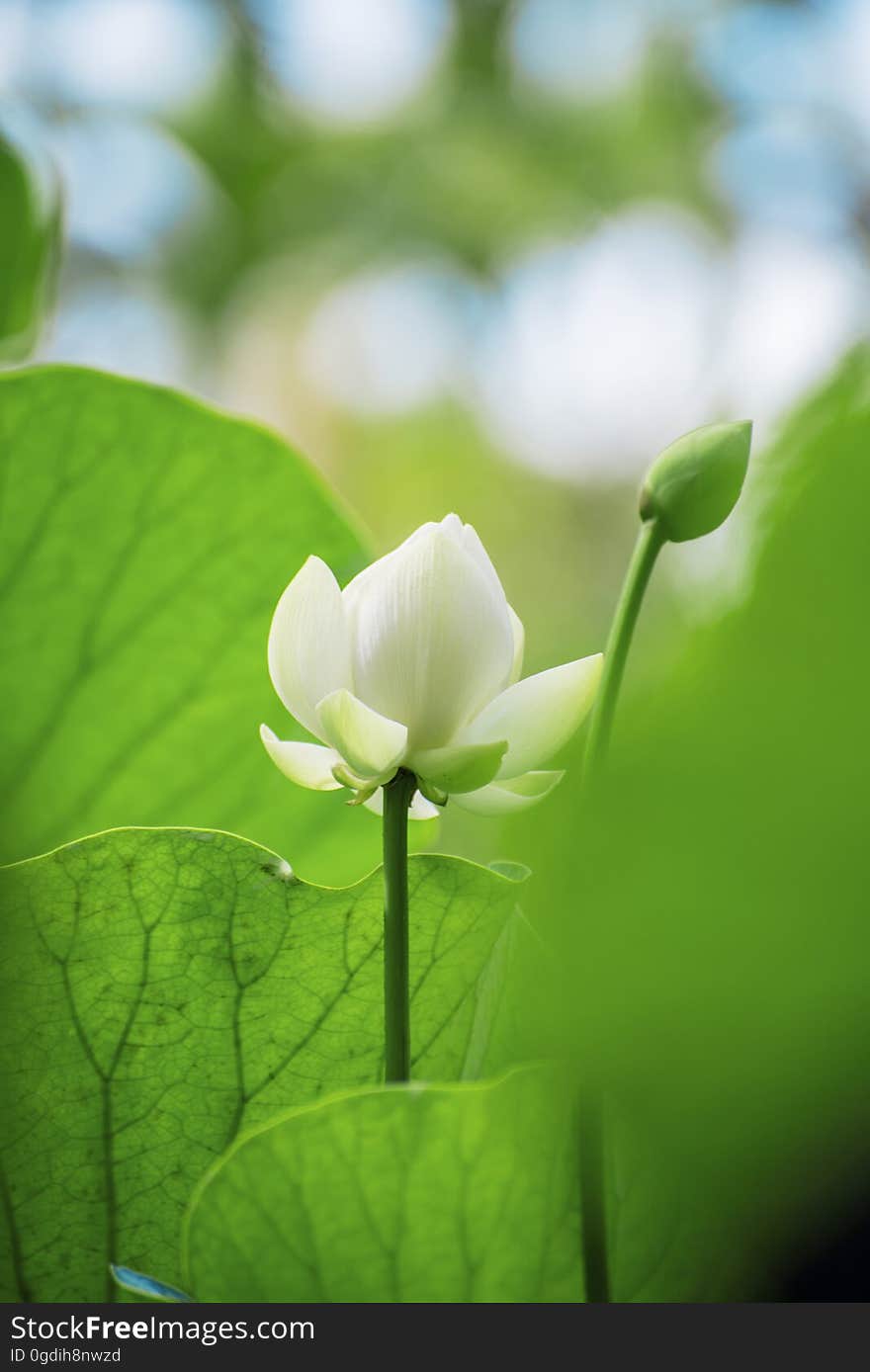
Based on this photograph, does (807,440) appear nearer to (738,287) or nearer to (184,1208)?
(184,1208)

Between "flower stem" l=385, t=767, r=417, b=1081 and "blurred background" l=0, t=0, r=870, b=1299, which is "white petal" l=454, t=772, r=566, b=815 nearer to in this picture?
"flower stem" l=385, t=767, r=417, b=1081

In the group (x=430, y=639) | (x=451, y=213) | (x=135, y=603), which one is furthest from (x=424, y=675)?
(x=451, y=213)

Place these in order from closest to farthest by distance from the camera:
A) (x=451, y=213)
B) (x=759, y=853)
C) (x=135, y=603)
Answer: (x=759, y=853) → (x=135, y=603) → (x=451, y=213)

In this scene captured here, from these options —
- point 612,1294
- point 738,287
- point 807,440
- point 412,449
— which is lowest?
point 612,1294

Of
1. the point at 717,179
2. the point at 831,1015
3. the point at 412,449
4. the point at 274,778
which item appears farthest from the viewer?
the point at 717,179

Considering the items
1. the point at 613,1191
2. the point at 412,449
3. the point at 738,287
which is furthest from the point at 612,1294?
the point at 738,287

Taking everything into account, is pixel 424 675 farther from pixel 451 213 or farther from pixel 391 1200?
pixel 451 213

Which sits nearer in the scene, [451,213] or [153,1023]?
[153,1023]
